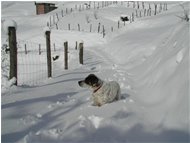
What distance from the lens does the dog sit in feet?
21.9

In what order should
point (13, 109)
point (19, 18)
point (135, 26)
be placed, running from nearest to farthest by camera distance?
point (13, 109)
point (135, 26)
point (19, 18)

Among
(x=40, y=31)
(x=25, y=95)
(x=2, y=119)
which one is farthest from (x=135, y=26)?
(x=2, y=119)

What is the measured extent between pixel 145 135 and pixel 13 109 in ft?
8.69

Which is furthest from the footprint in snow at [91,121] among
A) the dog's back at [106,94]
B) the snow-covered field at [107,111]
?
the dog's back at [106,94]

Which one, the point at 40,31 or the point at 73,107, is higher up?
the point at 73,107

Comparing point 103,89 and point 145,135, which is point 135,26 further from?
point 145,135

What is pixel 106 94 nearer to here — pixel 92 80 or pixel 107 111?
pixel 92 80

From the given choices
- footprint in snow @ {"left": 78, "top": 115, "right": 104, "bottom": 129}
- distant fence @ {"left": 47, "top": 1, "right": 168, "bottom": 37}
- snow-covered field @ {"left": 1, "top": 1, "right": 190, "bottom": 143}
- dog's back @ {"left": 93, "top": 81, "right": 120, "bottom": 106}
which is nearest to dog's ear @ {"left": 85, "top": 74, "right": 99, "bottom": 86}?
dog's back @ {"left": 93, "top": 81, "right": 120, "bottom": 106}

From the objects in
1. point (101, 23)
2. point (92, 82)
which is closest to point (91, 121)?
point (92, 82)

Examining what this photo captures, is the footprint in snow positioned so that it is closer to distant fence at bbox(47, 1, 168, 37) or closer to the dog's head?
the dog's head

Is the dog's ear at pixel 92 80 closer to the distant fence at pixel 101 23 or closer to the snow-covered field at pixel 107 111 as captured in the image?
the snow-covered field at pixel 107 111

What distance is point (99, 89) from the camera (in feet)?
22.3

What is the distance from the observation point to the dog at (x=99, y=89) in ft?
21.9

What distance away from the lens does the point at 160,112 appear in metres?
5.86
